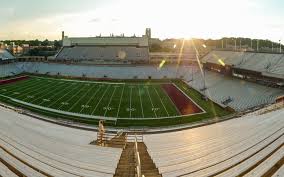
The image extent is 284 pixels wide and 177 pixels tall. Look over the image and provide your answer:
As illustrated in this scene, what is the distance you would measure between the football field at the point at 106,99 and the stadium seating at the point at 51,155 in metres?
17.3

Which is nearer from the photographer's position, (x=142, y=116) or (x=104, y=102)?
(x=142, y=116)

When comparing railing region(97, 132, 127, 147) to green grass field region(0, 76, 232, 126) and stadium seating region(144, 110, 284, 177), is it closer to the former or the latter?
stadium seating region(144, 110, 284, 177)

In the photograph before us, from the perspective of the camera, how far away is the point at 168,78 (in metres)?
58.2

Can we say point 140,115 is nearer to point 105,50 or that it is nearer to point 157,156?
point 157,156

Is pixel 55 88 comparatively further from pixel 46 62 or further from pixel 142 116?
pixel 46 62

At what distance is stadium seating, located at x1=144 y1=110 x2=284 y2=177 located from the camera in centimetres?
907

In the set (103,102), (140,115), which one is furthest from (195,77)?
(140,115)

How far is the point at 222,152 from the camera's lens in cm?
1073

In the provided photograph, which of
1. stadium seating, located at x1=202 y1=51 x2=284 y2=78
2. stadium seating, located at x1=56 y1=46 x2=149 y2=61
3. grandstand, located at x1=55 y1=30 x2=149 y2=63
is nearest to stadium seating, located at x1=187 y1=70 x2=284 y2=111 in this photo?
stadium seating, located at x1=202 y1=51 x2=284 y2=78

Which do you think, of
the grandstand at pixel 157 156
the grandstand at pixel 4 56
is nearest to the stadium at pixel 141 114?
the grandstand at pixel 157 156

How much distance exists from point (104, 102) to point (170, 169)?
2673 centimetres

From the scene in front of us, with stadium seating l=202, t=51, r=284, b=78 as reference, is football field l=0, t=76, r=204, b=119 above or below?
below

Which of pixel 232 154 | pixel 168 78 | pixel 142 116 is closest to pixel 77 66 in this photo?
pixel 168 78

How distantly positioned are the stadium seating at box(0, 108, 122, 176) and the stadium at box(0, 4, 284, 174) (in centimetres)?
3
